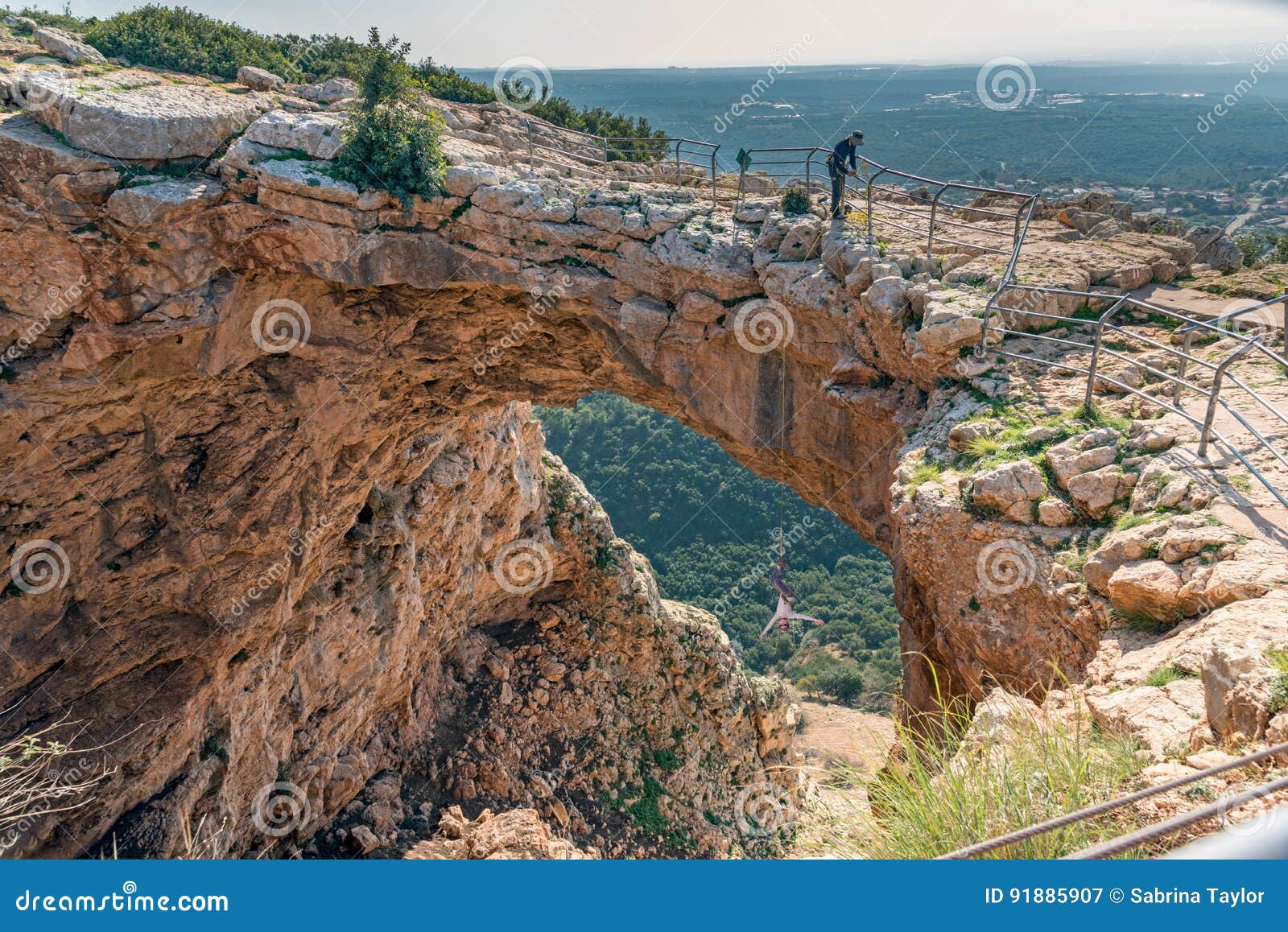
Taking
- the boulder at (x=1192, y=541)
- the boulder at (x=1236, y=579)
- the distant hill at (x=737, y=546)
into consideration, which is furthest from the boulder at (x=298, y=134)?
the distant hill at (x=737, y=546)

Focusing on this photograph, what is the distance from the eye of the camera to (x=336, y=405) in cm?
1435

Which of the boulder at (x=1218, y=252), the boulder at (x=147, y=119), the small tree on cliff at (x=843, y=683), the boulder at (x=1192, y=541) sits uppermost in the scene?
the boulder at (x=147, y=119)

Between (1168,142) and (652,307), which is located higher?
(1168,142)

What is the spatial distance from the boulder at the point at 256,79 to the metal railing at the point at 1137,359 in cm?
1195

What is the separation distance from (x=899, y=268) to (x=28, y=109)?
11.5m

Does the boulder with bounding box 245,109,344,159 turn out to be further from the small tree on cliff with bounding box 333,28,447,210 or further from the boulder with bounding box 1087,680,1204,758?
the boulder with bounding box 1087,680,1204,758

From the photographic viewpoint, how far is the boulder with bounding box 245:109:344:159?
492 inches

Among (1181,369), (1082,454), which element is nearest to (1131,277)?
(1181,369)

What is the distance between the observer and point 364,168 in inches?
500

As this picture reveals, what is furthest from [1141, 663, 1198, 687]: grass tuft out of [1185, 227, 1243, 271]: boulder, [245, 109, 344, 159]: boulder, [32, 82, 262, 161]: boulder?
[32, 82, 262, 161]: boulder

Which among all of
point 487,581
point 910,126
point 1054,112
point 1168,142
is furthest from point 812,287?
point 1054,112

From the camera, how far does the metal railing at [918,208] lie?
36.0 ft

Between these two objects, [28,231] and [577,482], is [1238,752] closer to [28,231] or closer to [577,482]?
[28,231]

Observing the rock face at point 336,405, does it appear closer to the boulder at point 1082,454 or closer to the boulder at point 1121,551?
the boulder at point 1082,454
